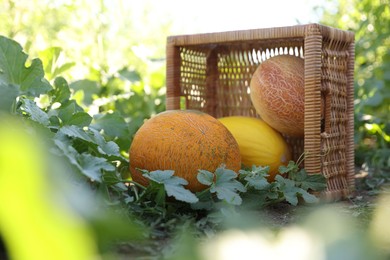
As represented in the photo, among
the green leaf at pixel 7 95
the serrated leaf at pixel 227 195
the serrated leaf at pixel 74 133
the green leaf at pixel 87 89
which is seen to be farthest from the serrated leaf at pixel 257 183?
the green leaf at pixel 87 89

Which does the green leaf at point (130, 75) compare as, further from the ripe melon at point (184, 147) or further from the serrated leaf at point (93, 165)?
the serrated leaf at point (93, 165)

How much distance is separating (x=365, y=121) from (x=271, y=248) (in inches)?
110

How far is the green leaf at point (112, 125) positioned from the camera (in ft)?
7.47

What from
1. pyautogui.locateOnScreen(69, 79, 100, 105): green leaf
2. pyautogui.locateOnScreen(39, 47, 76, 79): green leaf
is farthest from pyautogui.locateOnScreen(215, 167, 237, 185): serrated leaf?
pyautogui.locateOnScreen(69, 79, 100, 105): green leaf

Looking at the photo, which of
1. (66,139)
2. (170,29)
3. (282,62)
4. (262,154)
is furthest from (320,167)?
(170,29)

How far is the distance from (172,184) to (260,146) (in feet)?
2.08

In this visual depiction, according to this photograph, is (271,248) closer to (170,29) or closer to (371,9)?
(371,9)

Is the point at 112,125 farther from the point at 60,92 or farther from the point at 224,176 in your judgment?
the point at 224,176

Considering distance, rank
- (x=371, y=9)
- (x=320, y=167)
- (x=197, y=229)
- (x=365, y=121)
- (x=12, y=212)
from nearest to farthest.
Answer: (x=12, y=212), (x=197, y=229), (x=320, y=167), (x=365, y=121), (x=371, y=9)

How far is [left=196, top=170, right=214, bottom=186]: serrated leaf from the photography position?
5.53 ft

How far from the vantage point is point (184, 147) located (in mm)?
1863

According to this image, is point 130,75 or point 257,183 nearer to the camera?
point 257,183

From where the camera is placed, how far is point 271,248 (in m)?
0.51

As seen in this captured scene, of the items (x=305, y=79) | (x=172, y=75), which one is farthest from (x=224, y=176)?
(x=172, y=75)
